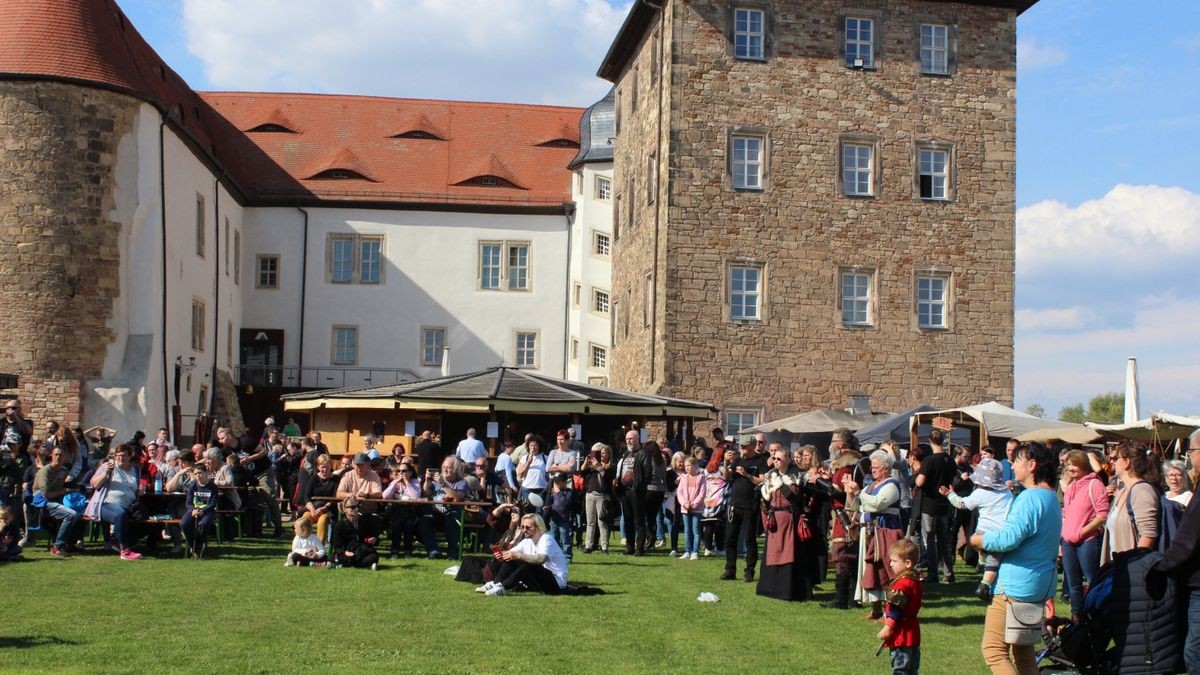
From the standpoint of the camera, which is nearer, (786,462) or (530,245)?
(786,462)

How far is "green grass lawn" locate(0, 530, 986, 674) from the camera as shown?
11141mm

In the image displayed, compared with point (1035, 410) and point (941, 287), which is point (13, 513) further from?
point (1035, 410)

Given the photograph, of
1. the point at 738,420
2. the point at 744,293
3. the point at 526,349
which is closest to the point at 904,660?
the point at 738,420

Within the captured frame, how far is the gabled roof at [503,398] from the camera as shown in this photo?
26516 millimetres

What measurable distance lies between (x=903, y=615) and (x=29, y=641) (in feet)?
21.7

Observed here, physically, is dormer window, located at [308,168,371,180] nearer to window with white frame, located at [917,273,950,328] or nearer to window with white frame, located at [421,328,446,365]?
window with white frame, located at [421,328,446,365]

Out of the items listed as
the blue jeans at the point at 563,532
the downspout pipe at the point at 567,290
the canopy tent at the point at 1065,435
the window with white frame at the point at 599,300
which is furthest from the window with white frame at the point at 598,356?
the blue jeans at the point at 563,532

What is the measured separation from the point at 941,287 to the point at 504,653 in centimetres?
2639

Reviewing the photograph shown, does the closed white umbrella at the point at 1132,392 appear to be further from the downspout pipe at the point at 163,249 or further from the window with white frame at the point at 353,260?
the window with white frame at the point at 353,260

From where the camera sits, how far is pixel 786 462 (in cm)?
1581

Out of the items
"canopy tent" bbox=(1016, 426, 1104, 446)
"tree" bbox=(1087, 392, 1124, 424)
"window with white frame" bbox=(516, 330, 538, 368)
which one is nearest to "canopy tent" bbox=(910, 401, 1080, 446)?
"canopy tent" bbox=(1016, 426, 1104, 446)

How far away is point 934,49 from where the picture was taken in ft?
119

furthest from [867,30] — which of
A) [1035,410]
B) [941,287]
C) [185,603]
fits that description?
[1035,410]

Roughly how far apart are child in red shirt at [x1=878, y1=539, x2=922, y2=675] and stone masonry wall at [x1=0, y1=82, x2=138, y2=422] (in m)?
27.2
